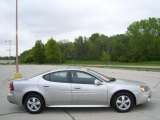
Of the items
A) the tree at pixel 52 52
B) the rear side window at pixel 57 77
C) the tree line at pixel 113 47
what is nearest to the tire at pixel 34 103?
the rear side window at pixel 57 77

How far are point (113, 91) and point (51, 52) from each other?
10612 centimetres

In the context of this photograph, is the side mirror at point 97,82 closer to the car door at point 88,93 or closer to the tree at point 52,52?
the car door at point 88,93

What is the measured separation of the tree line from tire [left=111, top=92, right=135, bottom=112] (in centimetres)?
8417

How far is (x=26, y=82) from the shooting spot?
8.74 metres

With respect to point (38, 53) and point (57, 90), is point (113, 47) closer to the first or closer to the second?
point (38, 53)

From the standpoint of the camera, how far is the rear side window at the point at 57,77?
343 inches

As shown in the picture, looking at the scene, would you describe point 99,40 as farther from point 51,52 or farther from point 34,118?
point 34,118

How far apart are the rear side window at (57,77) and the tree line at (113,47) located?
276 ft

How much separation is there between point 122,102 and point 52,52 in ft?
348

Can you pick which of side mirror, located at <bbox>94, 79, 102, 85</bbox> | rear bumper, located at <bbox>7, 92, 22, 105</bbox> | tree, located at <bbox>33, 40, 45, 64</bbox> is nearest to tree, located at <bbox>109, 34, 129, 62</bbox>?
tree, located at <bbox>33, 40, 45, 64</bbox>

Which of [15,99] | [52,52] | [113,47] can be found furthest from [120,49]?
[15,99]

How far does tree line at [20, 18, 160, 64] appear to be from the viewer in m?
97.4

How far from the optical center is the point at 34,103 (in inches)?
341

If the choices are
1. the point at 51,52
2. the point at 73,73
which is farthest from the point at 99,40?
the point at 73,73
